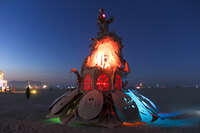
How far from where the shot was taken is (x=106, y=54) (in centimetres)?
1468

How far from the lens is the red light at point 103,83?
1371 centimetres

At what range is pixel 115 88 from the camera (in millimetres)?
13648

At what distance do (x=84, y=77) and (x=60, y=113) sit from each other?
12.1 feet

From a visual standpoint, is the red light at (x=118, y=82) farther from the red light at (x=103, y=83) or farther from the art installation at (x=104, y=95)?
the red light at (x=103, y=83)

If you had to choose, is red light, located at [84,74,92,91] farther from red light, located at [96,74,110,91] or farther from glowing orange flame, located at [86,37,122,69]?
glowing orange flame, located at [86,37,122,69]

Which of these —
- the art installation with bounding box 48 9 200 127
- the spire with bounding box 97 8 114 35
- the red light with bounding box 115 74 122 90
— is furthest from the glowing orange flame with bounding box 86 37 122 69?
the spire with bounding box 97 8 114 35

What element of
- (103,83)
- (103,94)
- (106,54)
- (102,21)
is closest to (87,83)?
(103,83)

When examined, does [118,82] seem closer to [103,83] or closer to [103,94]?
[103,83]

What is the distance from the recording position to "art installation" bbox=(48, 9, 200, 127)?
11.5 m

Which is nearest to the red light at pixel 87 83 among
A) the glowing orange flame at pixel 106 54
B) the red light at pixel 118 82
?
the glowing orange flame at pixel 106 54

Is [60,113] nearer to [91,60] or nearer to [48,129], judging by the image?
[48,129]

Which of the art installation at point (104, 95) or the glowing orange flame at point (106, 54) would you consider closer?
the art installation at point (104, 95)

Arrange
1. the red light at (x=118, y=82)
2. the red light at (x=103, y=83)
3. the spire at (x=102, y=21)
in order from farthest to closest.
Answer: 1. the spire at (x=102, y=21)
2. the red light at (x=118, y=82)
3. the red light at (x=103, y=83)

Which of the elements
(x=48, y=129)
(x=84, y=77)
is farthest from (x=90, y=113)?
(x=84, y=77)
